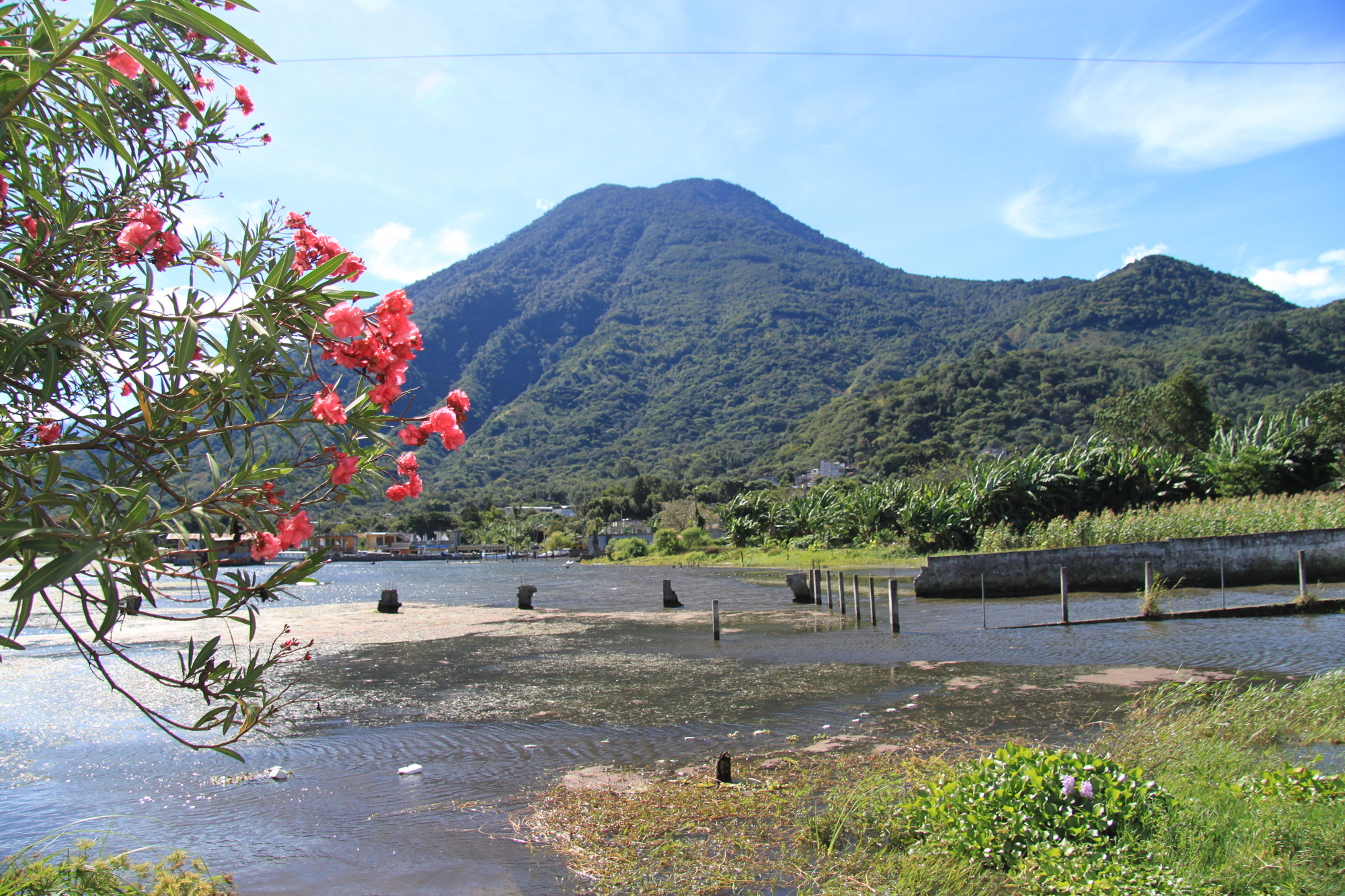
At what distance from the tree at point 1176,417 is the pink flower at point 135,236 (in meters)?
52.4

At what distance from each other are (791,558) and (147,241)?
42168 millimetres

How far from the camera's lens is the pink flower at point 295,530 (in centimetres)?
286

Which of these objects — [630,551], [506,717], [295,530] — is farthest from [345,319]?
[630,551]

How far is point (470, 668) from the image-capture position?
48.2ft

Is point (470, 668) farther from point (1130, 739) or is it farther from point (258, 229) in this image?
point (258, 229)

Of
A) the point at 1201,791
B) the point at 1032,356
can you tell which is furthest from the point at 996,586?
the point at 1032,356

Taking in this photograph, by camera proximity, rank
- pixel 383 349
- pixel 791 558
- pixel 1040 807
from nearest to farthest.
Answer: pixel 383 349
pixel 1040 807
pixel 791 558

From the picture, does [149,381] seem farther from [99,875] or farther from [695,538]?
[695,538]

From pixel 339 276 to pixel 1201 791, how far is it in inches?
234

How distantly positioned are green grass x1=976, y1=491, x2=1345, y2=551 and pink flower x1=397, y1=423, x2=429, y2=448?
25080 millimetres

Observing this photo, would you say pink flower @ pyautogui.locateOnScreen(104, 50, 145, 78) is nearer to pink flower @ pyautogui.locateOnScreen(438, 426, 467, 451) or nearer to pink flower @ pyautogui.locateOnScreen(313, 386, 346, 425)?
pink flower @ pyautogui.locateOnScreen(313, 386, 346, 425)

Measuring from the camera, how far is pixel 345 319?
259 cm

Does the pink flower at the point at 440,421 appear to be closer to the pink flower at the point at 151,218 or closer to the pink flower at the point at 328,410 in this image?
the pink flower at the point at 328,410

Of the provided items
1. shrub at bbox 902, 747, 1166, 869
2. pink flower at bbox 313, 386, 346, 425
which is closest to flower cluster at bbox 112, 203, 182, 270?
pink flower at bbox 313, 386, 346, 425
